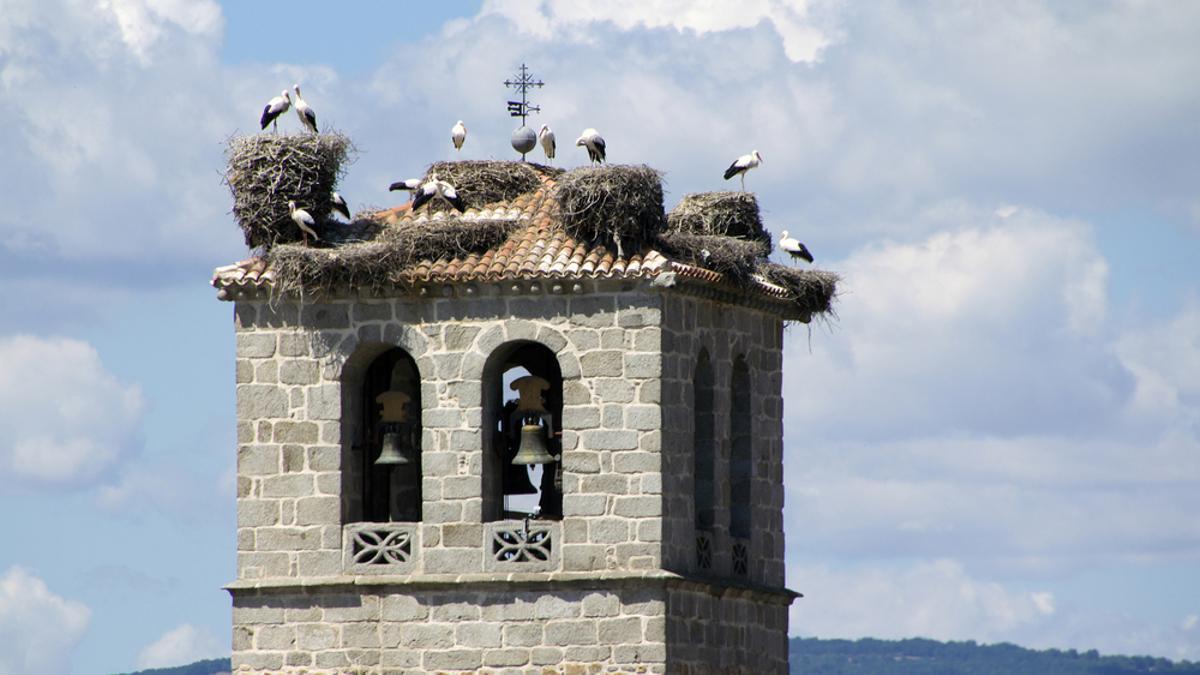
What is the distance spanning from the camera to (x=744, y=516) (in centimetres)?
3925

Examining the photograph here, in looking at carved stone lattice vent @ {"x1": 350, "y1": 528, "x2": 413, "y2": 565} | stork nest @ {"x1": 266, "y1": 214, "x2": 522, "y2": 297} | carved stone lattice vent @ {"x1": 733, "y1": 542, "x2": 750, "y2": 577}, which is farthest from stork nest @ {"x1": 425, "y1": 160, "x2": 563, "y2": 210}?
carved stone lattice vent @ {"x1": 733, "y1": 542, "x2": 750, "y2": 577}

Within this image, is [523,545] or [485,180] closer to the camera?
[523,545]

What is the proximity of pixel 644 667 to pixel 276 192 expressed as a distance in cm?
608

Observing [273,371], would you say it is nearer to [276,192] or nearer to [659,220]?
[276,192]

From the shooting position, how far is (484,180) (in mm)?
38281

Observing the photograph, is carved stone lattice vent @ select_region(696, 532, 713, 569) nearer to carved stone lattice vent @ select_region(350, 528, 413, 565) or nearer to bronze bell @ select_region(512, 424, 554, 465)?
bronze bell @ select_region(512, 424, 554, 465)

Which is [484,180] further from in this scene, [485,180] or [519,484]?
[519,484]

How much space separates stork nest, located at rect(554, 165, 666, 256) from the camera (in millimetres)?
36688

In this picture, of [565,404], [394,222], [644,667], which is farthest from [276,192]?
[644,667]

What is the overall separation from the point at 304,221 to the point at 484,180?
79.7 inches

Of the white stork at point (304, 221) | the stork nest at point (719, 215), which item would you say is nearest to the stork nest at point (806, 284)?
the stork nest at point (719, 215)

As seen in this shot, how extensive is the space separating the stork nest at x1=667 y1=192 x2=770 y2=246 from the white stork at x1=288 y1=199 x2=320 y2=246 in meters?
3.93

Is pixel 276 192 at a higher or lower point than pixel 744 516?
higher

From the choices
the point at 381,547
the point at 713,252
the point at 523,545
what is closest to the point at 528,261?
the point at 713,252
